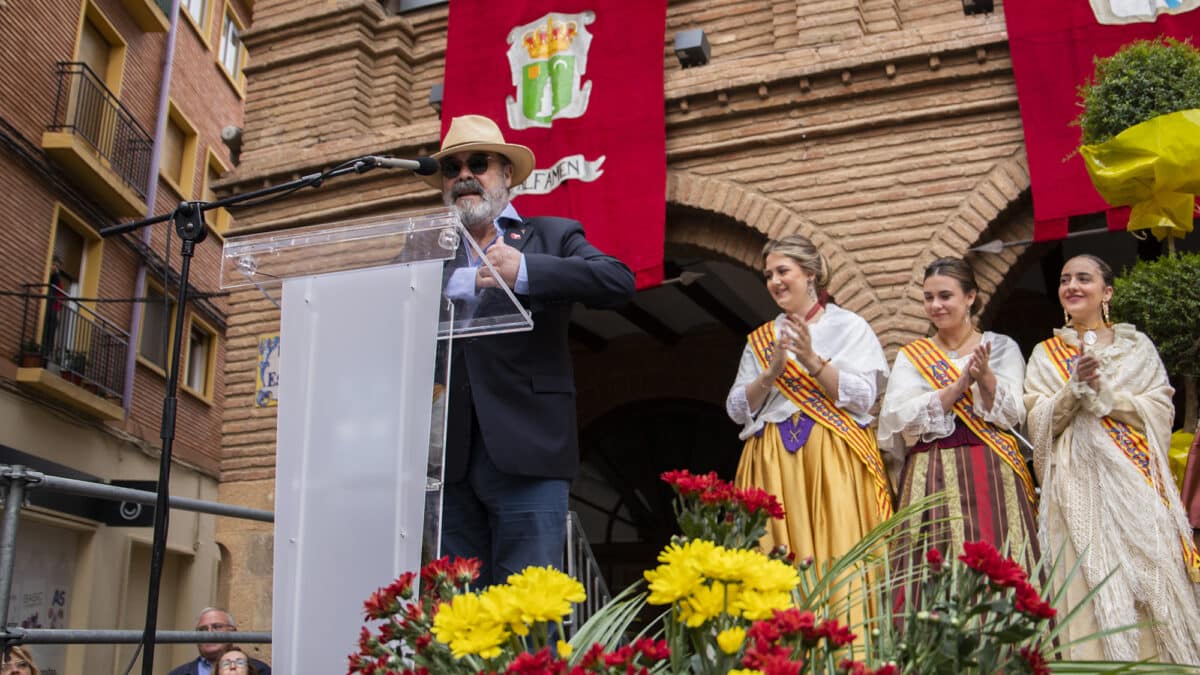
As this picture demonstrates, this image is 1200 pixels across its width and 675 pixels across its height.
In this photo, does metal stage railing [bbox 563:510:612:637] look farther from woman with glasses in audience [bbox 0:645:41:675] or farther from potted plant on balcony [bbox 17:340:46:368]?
potted plant on balcony [bbox 17:340:46:368]

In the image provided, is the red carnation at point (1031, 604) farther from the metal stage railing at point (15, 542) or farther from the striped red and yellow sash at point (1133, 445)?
the striped red and yellow sash at point (1133, 445)

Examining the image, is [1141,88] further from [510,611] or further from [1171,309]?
[510,611]

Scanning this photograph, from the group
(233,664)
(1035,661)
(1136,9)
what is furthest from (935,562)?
(1136,9)

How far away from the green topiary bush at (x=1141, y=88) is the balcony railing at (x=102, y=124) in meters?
13.3

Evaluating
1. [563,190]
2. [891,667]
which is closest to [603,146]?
[563,190]

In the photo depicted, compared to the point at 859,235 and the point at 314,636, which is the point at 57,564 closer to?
the point at 859,235

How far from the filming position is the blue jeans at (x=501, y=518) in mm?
3119

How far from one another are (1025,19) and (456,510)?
17.6 feet

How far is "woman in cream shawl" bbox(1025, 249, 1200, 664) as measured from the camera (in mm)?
4129

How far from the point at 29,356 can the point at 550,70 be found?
886cm

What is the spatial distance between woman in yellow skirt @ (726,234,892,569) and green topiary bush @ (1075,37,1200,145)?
1509mm

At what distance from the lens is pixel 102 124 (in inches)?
641

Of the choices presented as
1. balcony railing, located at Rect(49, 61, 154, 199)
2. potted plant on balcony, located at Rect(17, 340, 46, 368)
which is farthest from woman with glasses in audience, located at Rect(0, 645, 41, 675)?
balcony railing, located at Rect(49, 61, 154, 199)

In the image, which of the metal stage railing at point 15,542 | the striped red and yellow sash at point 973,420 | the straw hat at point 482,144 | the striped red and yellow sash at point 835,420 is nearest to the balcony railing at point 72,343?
the metal stage railing at point 15,542
